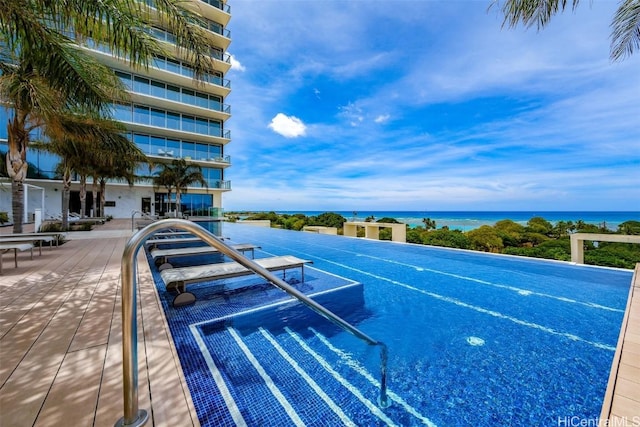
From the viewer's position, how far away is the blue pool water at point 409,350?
2240 millimetres

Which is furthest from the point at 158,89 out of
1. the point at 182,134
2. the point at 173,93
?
the point at 182,134

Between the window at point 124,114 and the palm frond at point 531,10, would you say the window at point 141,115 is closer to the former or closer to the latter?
the window at point 124,114

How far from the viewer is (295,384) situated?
2.49 metres

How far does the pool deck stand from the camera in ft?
5.38

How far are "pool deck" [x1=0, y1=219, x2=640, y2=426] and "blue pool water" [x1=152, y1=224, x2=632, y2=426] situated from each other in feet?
1.29

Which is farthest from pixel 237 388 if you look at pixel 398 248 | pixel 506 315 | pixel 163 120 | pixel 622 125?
pixel 163 120

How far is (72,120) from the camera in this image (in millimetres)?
7742

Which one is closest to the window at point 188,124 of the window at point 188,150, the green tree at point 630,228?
the window at point 188,150

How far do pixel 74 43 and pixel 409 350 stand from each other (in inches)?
313

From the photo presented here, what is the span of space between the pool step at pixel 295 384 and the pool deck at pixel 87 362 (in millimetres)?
584

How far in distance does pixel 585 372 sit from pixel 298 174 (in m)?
36.8

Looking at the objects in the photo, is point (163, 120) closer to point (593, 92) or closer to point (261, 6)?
point (261, 6)

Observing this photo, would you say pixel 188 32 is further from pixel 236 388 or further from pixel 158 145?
pixel 158 145

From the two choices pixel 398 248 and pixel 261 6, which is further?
pixel 261 6
